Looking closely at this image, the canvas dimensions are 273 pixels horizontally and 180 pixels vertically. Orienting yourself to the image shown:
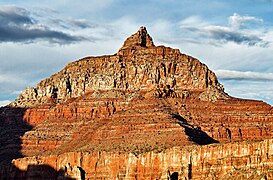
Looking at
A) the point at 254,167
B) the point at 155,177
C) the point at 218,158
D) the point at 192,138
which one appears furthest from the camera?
the point at 192,138

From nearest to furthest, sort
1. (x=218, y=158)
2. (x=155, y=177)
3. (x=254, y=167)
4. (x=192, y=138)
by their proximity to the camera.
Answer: (x=254, y=167), (x=218, y=158), (x=155, y=177), (x=192, y=138)

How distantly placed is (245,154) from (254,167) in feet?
21.5

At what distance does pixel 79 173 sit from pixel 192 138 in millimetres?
19284

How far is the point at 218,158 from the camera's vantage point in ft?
566

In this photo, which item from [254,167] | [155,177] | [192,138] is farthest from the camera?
[192,138]

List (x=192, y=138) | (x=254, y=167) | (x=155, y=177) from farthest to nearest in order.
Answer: (x=192, y=138)
(x=155, y=177)
(x=254, y=167)

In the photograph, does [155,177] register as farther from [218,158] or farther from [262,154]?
[262,154]

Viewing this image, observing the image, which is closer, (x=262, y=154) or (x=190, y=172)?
(x=262, y=154)

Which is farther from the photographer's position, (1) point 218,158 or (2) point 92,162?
(2) point 92,162

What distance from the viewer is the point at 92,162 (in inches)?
7721

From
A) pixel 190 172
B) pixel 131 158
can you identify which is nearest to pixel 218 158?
pixel 190 172

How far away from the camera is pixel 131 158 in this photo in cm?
19112

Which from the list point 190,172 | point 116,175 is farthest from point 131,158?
point 190,172

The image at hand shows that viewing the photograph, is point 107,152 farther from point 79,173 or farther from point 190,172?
point 190,172
